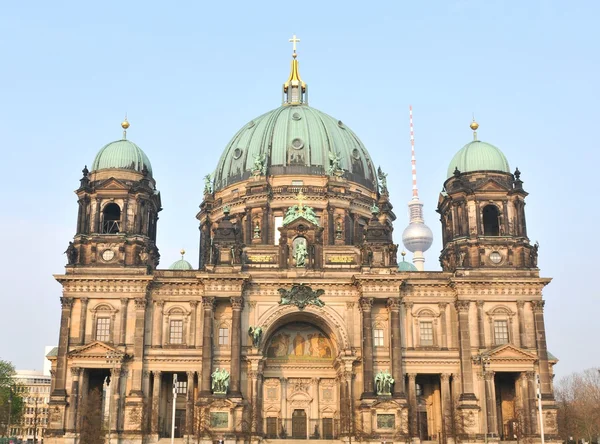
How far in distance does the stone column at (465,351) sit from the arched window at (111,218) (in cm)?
2961

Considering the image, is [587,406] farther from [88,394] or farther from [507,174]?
[88,394]

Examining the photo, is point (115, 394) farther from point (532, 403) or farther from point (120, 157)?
point (532, 403)

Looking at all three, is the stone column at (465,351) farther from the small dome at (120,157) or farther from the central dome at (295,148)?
the small dome at (120,157)

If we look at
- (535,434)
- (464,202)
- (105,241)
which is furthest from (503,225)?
(105,241)

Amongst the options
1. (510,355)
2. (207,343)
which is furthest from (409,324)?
(207,343)

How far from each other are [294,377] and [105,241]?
1977 cm

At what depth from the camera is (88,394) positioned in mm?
62625

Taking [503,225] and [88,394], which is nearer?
[88,394]

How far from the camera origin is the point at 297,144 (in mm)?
78250

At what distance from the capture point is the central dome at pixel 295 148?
77750 millimetres

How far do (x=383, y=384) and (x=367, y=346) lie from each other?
325 cm

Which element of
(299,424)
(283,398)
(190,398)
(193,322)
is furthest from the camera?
(283,398)

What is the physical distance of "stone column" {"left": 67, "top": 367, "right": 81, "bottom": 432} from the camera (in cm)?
5947

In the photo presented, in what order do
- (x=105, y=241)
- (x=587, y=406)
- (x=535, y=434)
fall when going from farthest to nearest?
(x=587, y=406)
(x=105, y=241)
(x=535, y=434)
